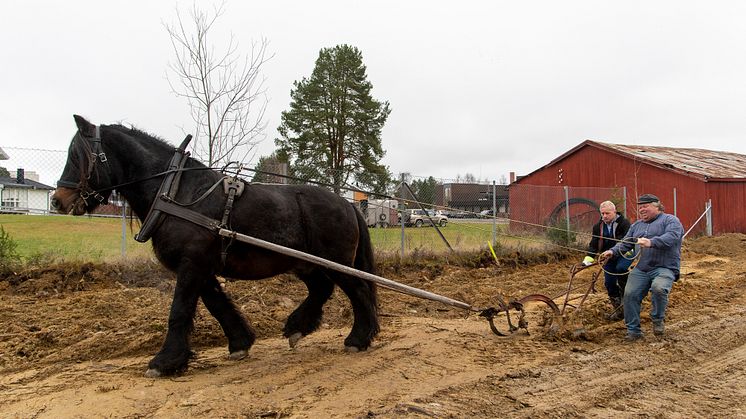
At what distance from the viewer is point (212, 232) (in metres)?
4.77

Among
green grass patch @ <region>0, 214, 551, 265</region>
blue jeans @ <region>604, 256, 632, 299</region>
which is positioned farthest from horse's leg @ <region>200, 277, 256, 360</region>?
blue jeans @ <region>604, 256, 632, 299</region>

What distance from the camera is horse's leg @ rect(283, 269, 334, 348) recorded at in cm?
570

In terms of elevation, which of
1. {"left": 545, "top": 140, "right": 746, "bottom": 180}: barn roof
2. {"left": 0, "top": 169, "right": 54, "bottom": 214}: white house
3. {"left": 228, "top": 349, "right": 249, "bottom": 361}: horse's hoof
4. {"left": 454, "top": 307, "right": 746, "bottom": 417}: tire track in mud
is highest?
{"left": 545, "top": 140, "right": 746, "bottom": 180}: barn roof

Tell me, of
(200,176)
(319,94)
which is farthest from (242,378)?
(319,94)

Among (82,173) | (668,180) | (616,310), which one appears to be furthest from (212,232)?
(668,180)

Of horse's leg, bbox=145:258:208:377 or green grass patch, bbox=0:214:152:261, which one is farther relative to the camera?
green grass patch, bbox=0:214:152:261

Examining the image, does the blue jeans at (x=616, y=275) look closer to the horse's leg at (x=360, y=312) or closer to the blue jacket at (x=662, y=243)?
the blue jacket at (x=662, y=243)

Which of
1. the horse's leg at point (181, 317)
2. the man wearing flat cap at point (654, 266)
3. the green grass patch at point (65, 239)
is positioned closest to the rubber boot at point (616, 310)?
the man wearing flat cap at point (654, 266)

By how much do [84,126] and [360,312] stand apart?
129 inches

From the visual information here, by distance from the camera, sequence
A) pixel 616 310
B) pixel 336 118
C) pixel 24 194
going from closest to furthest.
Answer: pixel 616 310 → pixel 24 194 → pixel 336 118

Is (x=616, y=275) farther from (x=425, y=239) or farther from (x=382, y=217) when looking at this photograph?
(x=382, y=217)

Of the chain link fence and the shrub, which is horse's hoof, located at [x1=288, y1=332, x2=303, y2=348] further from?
the shrub

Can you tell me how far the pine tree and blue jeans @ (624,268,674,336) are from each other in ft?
75.3

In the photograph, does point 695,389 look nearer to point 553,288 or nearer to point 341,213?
point 341,213
